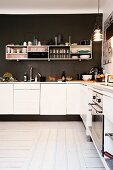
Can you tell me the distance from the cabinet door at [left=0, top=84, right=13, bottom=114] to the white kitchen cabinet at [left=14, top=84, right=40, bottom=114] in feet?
0.37

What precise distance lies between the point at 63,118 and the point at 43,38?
6.69 ft

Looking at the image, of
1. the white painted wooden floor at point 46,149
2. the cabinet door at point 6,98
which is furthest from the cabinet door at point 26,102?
the white painted wooden floor at point 46,149

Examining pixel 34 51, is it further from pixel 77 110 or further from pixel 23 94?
pixel 77 110

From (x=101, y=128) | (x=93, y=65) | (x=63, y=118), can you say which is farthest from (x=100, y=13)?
(x=101, y=128)

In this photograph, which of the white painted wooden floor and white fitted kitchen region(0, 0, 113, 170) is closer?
the white painted wooden floor

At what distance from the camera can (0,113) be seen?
530 cm

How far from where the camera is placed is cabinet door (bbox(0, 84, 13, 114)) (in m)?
5.30

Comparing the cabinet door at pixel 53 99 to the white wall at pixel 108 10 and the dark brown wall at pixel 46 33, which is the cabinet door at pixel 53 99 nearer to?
the dark brown wall at pixel 46 33

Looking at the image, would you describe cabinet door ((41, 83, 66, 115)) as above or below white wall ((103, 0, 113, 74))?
below
